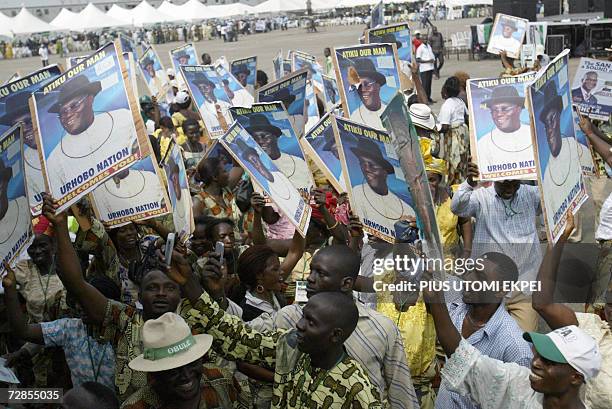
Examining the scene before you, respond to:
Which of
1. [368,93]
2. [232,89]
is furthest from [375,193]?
[232,89]

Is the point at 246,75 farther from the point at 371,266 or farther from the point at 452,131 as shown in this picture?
the point at 371,266

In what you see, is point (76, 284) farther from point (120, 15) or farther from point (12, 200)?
point (120, 15)

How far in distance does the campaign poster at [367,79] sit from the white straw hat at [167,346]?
158 inches

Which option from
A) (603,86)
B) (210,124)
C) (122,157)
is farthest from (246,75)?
(122,157)

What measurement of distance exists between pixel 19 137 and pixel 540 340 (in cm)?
259

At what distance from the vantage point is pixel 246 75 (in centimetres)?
1199

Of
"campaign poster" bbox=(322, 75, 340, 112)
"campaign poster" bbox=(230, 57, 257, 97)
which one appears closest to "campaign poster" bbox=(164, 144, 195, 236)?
"campaign poster" bbox=(322, 75, 340, 112)

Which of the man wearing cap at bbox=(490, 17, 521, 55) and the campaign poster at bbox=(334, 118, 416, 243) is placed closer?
the campaign poster at bbox=(334, 118, 416, 243)

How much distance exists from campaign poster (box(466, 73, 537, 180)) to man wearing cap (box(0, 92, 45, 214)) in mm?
2822

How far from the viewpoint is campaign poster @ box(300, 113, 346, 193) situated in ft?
20.2

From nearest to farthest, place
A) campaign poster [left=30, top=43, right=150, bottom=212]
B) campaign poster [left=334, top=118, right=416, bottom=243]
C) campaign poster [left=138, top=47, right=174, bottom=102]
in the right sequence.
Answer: campaign poster [left=30, top=43, right=150, bottom=212] → campaign poster [left=334, top=118, right=416, bottom=243] → campaign poster [left=138, top=47, right=174, bottom=102]

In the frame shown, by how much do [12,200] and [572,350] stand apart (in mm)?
2668

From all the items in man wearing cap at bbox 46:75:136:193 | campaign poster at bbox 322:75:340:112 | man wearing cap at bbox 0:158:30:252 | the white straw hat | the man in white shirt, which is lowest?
the man in white shirt

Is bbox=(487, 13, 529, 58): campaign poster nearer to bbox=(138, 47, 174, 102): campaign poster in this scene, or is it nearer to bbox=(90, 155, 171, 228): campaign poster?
bbox=(138, 47, 174, 102): campaign poster
